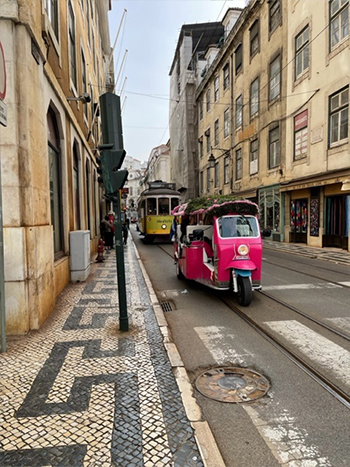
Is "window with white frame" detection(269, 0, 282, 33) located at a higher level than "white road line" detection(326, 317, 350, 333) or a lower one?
higher

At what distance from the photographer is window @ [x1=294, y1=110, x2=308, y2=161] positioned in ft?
58.1

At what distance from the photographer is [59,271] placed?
7.55m

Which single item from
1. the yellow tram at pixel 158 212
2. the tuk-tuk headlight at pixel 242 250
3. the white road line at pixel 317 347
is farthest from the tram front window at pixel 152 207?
the white road line at pixel 317 347

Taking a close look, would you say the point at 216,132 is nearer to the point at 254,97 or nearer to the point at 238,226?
the point at 254,97

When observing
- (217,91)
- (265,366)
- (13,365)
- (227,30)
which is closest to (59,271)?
(13,365)

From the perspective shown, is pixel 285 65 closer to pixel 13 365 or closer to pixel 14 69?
pixel 14 69

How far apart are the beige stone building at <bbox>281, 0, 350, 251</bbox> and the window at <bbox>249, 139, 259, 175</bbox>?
4230 millimetres

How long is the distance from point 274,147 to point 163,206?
8103 mm

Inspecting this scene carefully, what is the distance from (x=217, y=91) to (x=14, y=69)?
97.8 feet

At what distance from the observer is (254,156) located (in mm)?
23766

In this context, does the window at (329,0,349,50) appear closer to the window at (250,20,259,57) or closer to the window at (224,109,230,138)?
the window at (250,20,259,57)

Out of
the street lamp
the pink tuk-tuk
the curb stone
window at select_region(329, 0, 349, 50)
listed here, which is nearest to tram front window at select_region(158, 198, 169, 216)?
the street lamp

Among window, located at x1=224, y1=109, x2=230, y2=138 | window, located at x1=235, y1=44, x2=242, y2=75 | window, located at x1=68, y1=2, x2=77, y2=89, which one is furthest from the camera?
window, located at x1=224, y1=109, x2=230, y2=138

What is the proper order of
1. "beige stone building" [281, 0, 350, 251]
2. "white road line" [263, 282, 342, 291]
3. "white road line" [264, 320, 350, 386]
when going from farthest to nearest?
1. "beige stone building" [281, 0, 350, 251]
2. "white road line" [263, 282, 342, 291]
3. "white road line" [264, 320, 350, 386]
